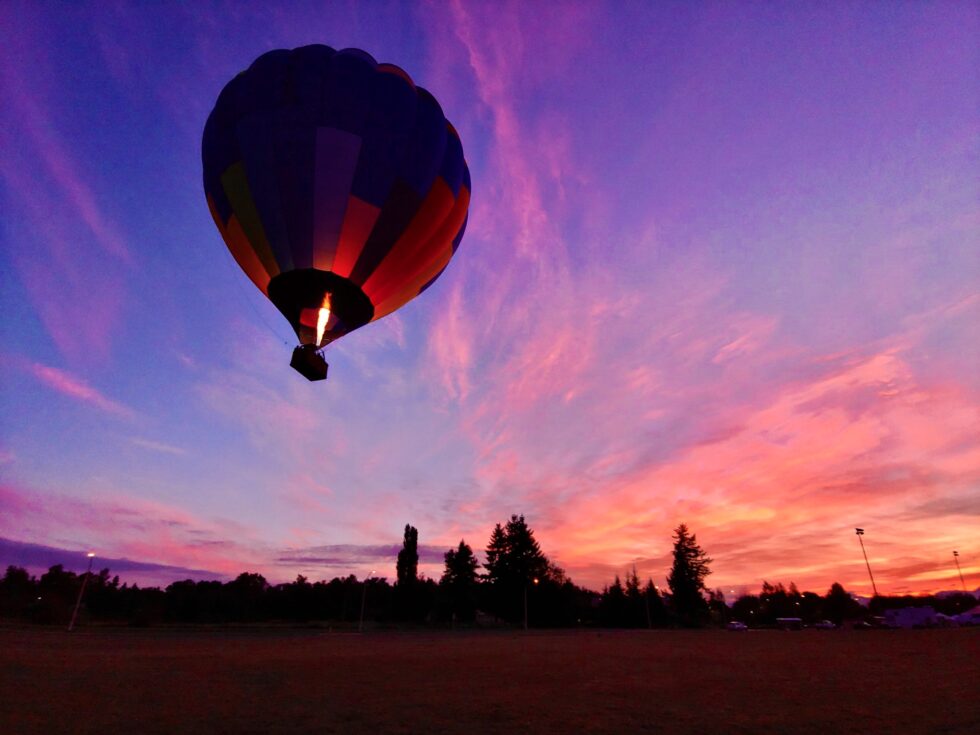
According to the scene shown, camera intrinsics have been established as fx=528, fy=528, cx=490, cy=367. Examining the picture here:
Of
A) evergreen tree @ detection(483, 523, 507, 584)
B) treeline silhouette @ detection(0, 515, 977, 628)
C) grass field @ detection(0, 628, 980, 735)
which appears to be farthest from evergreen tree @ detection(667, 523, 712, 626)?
grass field @ detection(0, 628, 980, 735)

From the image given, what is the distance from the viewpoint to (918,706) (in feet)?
32.6

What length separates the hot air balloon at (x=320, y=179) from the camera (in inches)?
516

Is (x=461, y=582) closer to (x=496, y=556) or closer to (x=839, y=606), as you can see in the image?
(x=496, y=556)

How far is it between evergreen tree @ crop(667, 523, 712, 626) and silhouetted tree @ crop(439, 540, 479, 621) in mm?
31420

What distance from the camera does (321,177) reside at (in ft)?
42.9

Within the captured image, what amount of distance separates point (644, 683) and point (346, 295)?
1226 centimetres

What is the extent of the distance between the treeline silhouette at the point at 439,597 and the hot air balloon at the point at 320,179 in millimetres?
56044

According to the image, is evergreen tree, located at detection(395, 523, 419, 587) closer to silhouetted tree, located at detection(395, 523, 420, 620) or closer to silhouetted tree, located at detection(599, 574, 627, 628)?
silhouetted tree, located at detection(395, 523, 420, 620)

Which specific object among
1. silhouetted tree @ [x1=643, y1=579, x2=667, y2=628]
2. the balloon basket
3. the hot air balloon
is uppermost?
the hot air balloon

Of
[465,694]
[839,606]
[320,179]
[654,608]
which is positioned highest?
[320,179]

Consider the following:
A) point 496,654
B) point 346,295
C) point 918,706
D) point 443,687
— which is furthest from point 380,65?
point 496,654

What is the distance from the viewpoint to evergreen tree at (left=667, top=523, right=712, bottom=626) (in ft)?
275

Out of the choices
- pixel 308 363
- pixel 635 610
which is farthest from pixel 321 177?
pixel 635 610

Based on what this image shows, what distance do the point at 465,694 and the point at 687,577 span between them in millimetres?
86867
